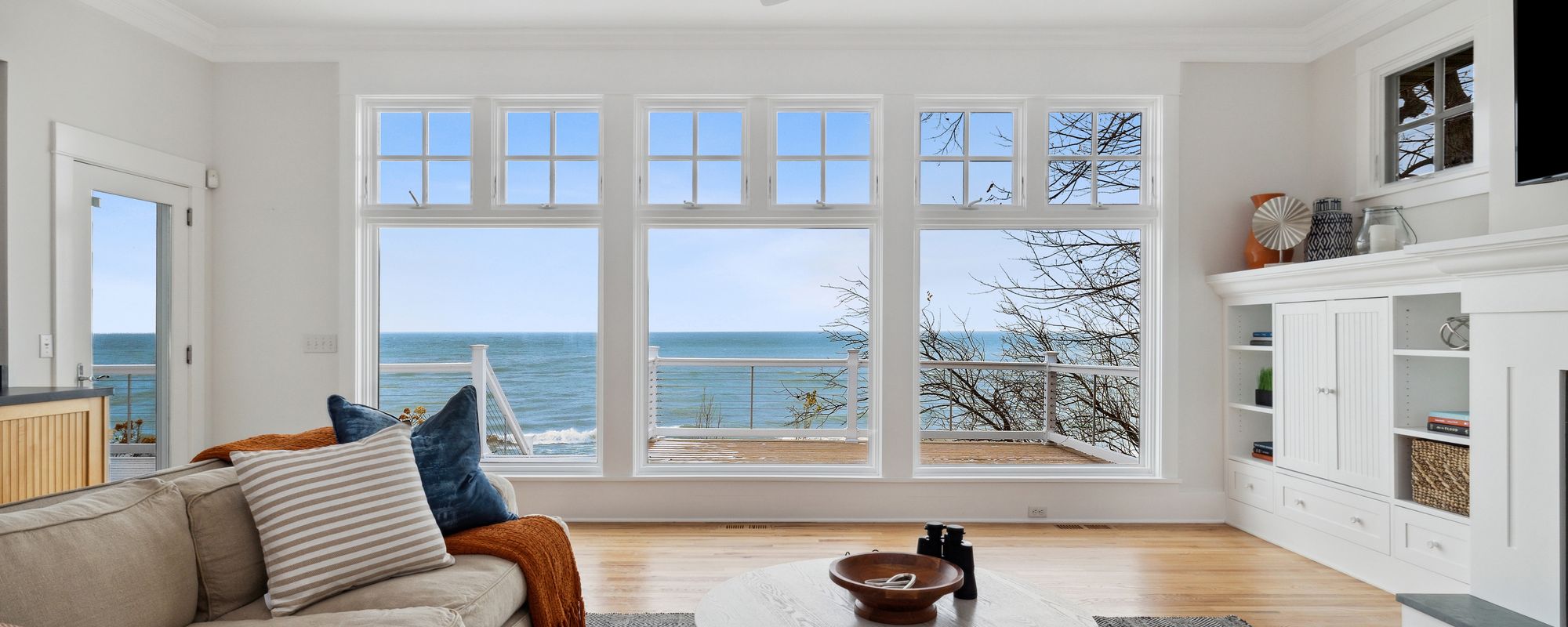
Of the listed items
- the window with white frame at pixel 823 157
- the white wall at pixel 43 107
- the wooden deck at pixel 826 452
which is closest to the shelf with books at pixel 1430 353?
the wooden deck at pixel 826 452

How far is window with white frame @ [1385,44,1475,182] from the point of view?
3430 mm

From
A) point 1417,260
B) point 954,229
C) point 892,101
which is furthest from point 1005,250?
point 1417,260

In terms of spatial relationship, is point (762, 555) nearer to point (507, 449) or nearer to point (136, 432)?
point (507, 449)

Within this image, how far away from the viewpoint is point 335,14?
4.02 meters

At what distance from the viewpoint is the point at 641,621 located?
2.84 metres

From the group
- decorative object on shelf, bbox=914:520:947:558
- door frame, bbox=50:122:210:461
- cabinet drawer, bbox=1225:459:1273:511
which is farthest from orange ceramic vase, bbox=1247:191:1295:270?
door frame, bbox=50:122:210:461

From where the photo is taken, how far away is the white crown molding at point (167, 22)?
3674 millimetres

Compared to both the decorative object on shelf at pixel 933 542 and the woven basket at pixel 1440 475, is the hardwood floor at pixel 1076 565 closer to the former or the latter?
the woven basket at pixel 1440 475

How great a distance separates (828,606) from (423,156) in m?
3.61

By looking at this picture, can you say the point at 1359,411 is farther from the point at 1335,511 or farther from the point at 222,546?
the point at 222,546

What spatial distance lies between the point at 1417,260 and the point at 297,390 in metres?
5.25

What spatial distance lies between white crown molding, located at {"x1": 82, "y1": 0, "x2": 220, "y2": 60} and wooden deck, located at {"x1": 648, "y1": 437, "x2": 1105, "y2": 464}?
344 cm

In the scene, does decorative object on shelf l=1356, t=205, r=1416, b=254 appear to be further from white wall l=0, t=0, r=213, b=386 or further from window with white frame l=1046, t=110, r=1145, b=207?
white wall l=0, t=0, r=213, b=386

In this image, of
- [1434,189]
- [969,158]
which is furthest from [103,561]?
[1434,189]
